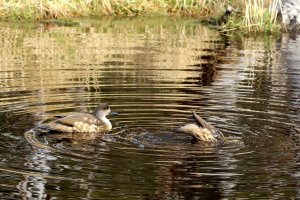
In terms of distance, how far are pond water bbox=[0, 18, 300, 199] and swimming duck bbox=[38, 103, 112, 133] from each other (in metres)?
0.18

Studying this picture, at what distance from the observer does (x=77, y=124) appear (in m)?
10.8

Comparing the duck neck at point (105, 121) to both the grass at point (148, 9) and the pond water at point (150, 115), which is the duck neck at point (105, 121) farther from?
the grass at point (148, 9)

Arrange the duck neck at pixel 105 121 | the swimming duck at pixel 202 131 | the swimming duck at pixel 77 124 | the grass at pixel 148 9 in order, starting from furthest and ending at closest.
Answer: the grass at pixel 148 9, the duck neck at pixel 105 121, the swimming duck at pixel 77 124, the swimming duck at pixel 202 131

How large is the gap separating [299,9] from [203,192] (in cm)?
2049

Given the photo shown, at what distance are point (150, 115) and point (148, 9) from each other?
20533 millimetres

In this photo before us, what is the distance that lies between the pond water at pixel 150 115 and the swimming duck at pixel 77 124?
0.18 m

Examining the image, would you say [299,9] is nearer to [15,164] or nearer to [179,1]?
[179,1]

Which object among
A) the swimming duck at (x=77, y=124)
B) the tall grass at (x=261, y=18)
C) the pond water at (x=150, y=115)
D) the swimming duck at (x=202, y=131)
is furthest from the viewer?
the tall grass at (x=261, y=18)

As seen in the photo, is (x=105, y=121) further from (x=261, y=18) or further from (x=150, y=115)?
(x=261, y=18)

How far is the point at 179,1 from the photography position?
3241 centimetres

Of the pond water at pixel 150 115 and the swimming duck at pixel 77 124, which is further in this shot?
the swimming duck at pixel 77 124

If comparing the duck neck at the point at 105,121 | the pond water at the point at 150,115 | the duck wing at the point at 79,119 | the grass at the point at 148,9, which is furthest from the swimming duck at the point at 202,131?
the grass at the point at 148,9

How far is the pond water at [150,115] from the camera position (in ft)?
27.1

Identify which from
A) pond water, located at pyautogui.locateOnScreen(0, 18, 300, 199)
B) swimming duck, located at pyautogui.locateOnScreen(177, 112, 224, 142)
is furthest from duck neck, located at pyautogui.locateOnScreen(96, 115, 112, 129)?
swimming duck, located at pyautogui.locateOnScreen(177, 112, 224, 142)
